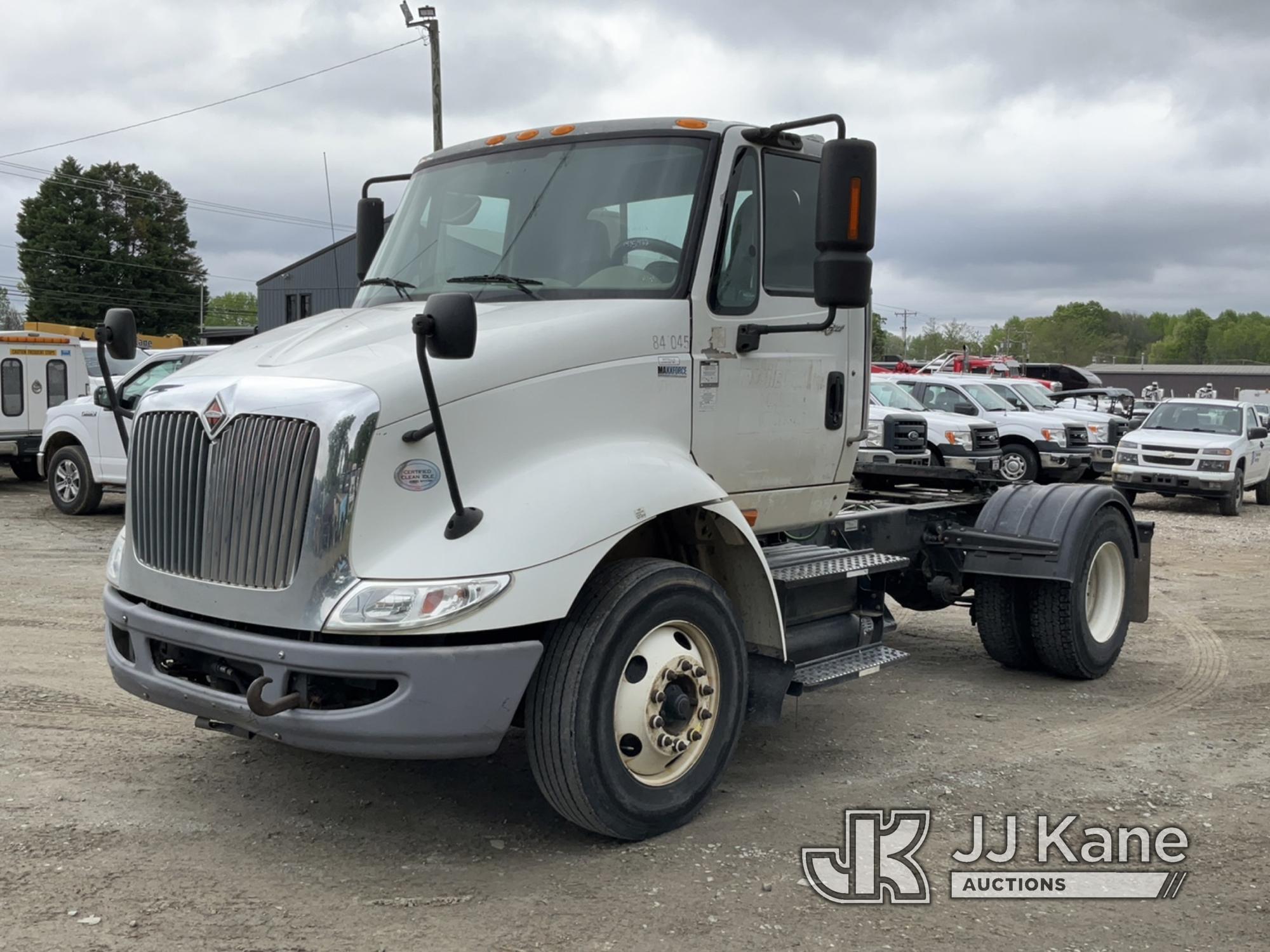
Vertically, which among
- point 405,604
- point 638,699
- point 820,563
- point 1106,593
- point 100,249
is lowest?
point 1106,593

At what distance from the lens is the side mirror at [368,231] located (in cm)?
650

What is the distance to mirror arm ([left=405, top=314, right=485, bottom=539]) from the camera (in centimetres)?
400

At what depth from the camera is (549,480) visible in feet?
14.8

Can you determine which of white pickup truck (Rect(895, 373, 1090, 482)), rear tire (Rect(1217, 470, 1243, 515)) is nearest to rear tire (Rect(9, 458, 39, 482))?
white pickup truck (Rect(895, 373, 1090, 482))

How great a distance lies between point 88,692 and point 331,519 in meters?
3.45

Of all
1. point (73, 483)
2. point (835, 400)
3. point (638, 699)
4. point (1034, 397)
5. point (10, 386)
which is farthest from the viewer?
point (1034, 397)

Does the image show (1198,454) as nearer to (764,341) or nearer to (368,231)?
(764,341)

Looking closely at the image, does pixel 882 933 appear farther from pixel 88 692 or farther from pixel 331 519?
pixel 88 692

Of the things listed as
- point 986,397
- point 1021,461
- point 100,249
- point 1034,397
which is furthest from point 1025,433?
point 100,249

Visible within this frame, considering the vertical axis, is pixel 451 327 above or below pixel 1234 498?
above

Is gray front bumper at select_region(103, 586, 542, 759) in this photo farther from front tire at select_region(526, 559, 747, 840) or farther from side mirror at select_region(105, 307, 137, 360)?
side mirror at select_region(105, 307, 137, 360)

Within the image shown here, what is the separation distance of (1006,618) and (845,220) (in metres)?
3.58

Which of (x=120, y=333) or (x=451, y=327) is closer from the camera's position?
(x=451, y=327)

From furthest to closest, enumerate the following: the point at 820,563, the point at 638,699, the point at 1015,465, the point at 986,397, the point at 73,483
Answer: the point at 986,397 < the point at 1015,465 < the point at 73,483 < the point at 820,563 < the point at 638,699
